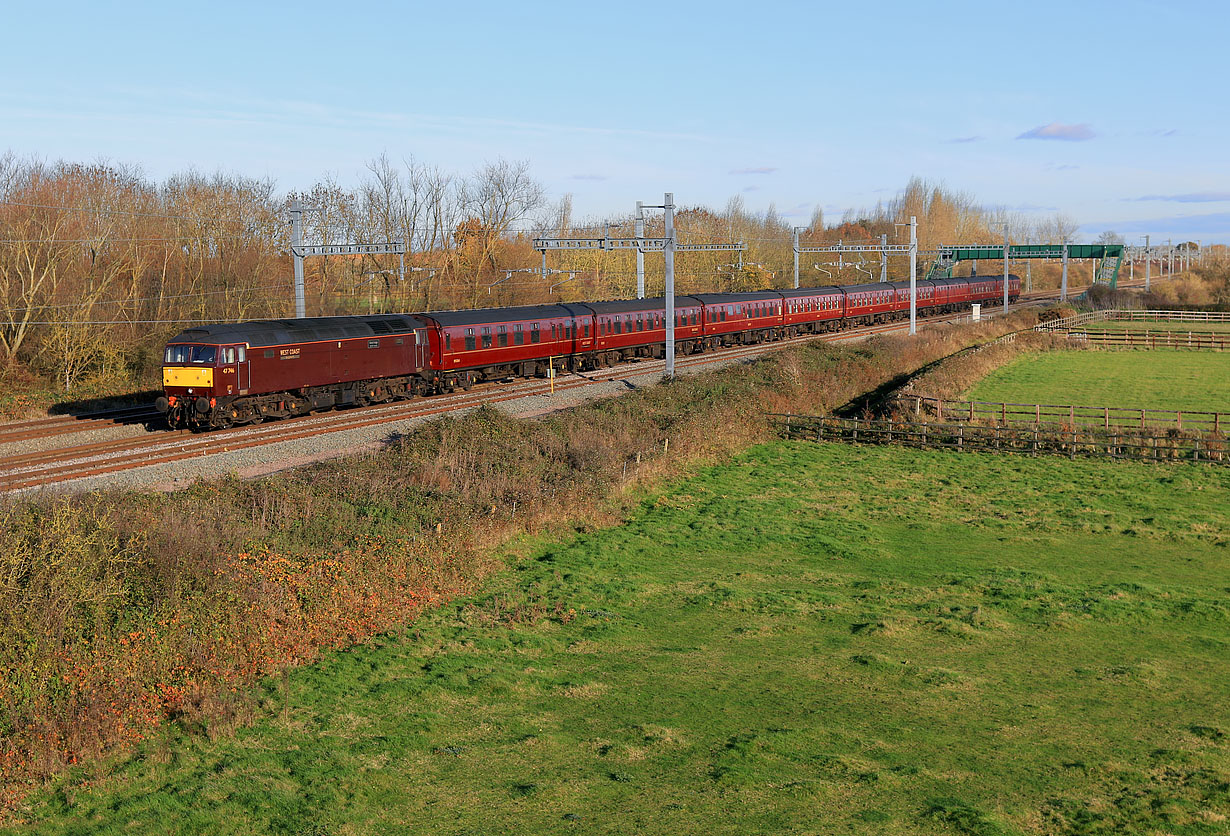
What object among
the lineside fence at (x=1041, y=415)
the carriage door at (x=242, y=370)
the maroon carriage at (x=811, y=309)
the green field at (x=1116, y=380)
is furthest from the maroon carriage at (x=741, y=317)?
the carriage door at (x=242, y=370)

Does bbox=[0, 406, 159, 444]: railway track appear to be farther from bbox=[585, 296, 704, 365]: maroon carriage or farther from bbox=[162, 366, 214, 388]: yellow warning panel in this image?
bbox=[585, 296, 704, 365]: maroon carriage

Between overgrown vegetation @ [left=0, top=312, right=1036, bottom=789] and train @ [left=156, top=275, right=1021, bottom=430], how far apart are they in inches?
312

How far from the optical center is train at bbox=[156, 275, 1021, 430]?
108 ft


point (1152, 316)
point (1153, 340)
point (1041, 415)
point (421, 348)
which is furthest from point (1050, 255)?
point (421, 348)

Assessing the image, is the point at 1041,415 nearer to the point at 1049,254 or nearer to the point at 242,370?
the point at 242,370

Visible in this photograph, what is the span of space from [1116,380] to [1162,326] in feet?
133

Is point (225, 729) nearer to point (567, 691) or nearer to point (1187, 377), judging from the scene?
point (567, 691)

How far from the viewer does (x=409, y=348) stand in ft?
133

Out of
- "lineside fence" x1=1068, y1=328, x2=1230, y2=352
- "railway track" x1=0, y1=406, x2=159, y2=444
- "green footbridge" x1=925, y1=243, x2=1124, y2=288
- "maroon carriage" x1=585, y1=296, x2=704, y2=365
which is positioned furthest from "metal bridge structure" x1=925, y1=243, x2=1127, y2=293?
"railway track" x1=0, y1=406, x2=159, y2=444

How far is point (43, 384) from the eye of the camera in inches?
1658

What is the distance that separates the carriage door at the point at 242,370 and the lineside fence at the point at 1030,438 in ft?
63.5

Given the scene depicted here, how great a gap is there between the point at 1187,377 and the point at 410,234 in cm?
5250

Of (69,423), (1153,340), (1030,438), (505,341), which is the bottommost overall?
(1030,438)

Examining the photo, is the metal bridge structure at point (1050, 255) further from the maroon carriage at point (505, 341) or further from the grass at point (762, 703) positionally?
the grass at point (762, 703)
